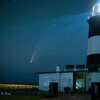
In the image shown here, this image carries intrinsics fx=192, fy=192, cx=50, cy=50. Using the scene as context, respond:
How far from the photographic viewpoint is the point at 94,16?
3078 cm

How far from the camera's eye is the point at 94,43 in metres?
29.5

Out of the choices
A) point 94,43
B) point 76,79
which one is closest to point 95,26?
point 94,43

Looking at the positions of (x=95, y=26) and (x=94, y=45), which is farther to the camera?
(x=95, y=26)

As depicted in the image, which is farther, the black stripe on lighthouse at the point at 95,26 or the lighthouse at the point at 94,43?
the black stripe on lighthouse at the point at 95,26

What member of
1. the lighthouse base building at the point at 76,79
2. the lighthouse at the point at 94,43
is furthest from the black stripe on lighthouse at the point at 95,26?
the lighthouse base building at the point at 76,79

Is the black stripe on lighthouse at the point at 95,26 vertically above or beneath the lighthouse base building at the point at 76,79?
above

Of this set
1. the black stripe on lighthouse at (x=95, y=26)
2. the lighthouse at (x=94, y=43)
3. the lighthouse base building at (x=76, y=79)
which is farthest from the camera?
the black stripe on lighthouse at (x=95, y=26)

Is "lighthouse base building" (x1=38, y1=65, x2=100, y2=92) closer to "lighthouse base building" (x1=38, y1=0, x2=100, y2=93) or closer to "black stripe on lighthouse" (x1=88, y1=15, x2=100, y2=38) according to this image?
"lighthouse base building" (x1=38, y1=0, x2=100, y2=93)

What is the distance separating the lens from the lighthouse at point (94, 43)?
28.4 meters

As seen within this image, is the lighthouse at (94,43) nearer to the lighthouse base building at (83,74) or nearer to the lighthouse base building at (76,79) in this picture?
the lighthouse base building at (83,74)

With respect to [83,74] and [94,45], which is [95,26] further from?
[83,74]

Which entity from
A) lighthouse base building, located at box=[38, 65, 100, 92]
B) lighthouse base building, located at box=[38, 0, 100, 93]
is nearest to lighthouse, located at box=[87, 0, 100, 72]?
lighthouse base building, located at box=[38, 0, 100, 93]

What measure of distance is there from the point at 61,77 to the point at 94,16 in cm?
1115

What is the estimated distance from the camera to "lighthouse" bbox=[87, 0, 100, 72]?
1119 inches
